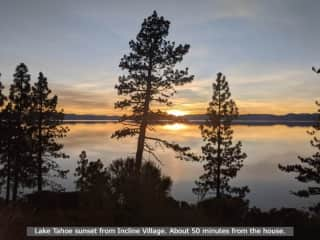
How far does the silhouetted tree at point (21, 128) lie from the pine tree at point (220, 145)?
48.5 feet

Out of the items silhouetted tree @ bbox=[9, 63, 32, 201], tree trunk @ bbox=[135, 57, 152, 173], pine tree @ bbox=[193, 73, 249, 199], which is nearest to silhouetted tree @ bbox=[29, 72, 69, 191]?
silhouetted tree @ bbox=[9, 63, 32, 201]

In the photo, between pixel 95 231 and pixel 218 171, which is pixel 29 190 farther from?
pixel 95 231

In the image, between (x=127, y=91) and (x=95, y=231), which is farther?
(x=127, y=91)

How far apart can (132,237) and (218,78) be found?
70.2ft

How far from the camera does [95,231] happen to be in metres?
8.68

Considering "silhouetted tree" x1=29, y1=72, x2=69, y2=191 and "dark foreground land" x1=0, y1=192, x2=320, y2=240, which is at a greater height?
"silhouetted tree" x1=29, y1=72, x2=69, y2=191

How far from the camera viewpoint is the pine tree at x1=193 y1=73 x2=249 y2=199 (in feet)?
90.5

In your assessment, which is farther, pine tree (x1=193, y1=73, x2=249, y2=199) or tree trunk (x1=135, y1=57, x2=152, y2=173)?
pine tree (x1=193, y1=73, x2=249, y2=199)

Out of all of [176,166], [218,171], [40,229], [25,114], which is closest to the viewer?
[40,229]

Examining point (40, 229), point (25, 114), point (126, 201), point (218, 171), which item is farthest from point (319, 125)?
point (25, 114)

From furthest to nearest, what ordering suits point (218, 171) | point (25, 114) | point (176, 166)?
point (176, 166) < point (218, 171) < point (25, 114)

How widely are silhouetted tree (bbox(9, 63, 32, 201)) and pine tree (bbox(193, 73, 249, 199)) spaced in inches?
582

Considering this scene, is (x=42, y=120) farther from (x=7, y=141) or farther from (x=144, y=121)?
(x=144, y=121)

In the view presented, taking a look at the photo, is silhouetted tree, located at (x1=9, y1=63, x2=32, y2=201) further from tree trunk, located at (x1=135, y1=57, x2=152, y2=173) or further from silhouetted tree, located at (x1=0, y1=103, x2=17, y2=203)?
tree trunk, located at (x1=135, y1=57, x2=152, y2=173)
